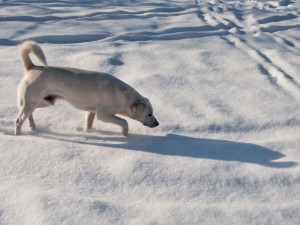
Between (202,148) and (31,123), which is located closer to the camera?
(202,148)

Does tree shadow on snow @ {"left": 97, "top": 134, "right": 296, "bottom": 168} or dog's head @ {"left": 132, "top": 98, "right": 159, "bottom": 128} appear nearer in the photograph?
tree shadow on snow @ {"left": 97, "top": 134, "right": 296, "bottom": 168}

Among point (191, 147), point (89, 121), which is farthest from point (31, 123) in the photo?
point (191, 147)

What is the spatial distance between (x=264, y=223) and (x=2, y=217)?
171cm

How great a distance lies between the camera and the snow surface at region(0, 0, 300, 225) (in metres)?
2.53

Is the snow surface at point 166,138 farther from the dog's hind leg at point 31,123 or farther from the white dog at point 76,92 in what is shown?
the white dog at point 76,92

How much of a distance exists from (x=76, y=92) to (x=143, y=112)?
70 centimetres

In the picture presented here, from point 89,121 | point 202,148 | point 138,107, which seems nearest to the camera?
point 202,148

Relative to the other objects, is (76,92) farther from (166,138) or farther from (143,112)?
(166,138)

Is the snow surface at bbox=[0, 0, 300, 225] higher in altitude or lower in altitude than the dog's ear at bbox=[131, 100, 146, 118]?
lower

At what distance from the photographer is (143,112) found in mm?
3705

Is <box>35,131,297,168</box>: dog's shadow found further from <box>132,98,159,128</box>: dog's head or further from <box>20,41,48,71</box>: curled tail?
<box>20,41,48,71</box>: curled tail

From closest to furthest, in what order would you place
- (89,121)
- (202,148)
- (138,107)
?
(202,148), (138,107), (89,121)

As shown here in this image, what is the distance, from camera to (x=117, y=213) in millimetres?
2453

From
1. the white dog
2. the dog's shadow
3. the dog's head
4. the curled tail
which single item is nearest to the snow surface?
the dog's shadow
